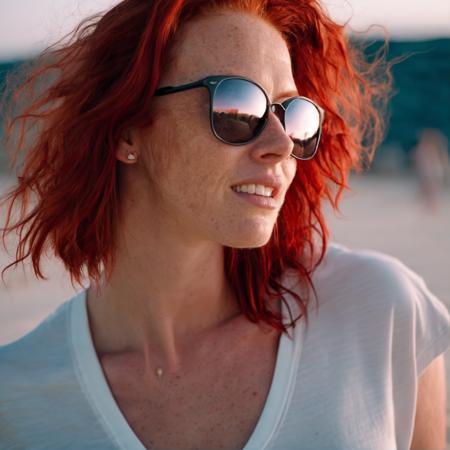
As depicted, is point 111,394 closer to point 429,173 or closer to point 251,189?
point 251,189

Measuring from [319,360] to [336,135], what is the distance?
2.79 ft

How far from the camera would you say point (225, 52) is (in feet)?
7.38

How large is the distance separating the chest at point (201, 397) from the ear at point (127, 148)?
67 cm

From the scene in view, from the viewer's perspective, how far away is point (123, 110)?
2.27 m

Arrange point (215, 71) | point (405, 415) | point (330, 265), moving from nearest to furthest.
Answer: point (215, 71), point (405, 415), point (330, 265)

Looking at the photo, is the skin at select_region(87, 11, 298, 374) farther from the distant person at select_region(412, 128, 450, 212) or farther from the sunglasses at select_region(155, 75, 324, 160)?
the distant person at select_region(412, 128, 450, 212)

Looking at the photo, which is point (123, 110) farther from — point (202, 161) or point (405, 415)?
point (405, 415)

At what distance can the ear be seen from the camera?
2.38 m

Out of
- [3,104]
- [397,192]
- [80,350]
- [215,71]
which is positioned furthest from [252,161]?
[397,192]

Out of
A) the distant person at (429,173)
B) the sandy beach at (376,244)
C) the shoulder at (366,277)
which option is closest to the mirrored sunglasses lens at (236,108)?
the shoulder at (366,277)

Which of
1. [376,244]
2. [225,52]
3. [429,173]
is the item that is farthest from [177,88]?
[429,173]

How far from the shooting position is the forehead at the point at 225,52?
2248 mm

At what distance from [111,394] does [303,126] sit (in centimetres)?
103

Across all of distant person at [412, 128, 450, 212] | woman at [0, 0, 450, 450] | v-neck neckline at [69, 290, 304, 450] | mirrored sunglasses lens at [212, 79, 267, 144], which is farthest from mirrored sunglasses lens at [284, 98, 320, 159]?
distant person at [412, 128, 450, 212]
